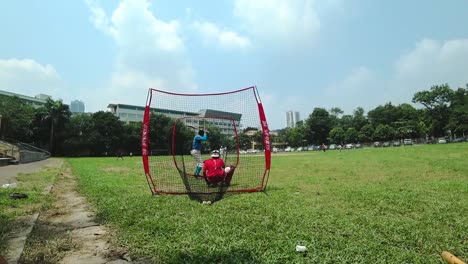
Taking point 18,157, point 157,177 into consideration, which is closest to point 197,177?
point 157,177

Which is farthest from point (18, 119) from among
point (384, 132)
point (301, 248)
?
point (384, 132)

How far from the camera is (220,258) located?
342 cm

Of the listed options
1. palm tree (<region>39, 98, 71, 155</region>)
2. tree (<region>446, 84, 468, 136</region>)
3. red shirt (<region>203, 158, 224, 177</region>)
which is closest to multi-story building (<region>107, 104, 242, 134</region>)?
red shirt (<region>203, 158, 224, 177</region>)

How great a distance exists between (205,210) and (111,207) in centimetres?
195

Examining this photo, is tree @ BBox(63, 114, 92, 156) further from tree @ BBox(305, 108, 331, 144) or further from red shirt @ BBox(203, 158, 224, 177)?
tree @ BBox(305, 108, 331, 144)

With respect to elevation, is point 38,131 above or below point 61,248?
above

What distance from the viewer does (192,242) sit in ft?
12.9

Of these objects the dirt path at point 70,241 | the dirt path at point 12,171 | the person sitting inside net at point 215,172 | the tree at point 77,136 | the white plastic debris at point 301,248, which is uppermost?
the tree at point 77,136

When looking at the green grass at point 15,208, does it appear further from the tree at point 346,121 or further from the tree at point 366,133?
the tree at point 346,121

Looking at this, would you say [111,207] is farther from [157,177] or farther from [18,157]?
[18,157]

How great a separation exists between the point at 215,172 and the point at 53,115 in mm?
54635

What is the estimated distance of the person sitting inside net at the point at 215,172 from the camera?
736 centimetres

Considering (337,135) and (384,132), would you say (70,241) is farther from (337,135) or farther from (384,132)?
(337,135)

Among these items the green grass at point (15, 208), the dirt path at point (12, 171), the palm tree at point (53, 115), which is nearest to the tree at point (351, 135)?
the palm tree at point (53, 115)
